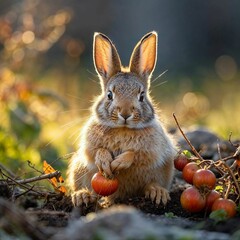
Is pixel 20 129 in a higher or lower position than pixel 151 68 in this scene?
lower

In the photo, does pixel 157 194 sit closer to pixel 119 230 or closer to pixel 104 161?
pixel 104 161

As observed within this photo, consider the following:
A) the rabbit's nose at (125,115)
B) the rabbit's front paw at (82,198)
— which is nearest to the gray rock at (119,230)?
the rabbit's front paw at (82,198)

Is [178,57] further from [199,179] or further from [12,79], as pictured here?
[199,179]

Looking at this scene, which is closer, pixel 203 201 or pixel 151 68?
pixel 203 201

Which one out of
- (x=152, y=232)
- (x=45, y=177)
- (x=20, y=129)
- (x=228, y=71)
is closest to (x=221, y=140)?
(x=20, y=129)

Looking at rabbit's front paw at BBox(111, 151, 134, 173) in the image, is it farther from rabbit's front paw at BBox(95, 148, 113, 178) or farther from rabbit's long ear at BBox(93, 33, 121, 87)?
rabbit's long ear at BBox(93, 33, 121, 87)

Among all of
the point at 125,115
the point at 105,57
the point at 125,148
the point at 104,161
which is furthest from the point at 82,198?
the point at 105,57

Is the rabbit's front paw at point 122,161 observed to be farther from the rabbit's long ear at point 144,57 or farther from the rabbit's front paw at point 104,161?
the rabbit's long ear at point 144,57
